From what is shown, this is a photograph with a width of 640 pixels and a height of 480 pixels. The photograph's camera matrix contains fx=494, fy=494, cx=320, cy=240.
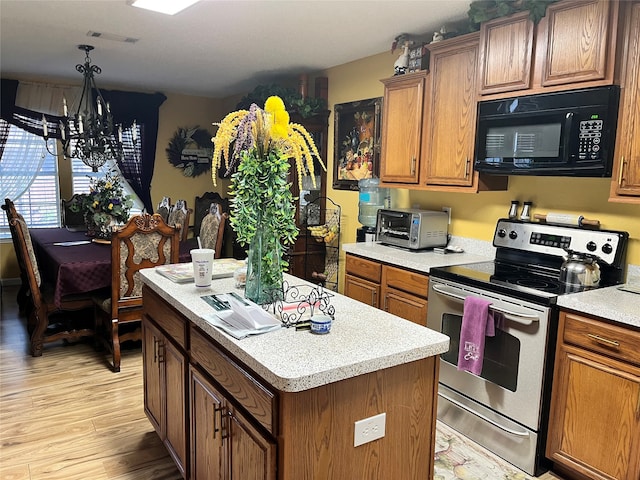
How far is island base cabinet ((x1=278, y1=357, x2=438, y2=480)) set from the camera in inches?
52.7

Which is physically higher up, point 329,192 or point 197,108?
point 197,108

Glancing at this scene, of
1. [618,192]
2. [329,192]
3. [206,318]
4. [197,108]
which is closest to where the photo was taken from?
[206,318]

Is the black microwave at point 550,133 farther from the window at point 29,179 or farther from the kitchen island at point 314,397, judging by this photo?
the window at point 29,179

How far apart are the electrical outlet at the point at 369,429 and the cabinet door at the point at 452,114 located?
2.03m

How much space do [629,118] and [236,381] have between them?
83.8 inches

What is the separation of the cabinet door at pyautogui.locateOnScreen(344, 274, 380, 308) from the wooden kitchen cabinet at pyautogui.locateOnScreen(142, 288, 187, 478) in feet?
5.01

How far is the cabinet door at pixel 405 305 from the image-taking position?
3014 millimetres

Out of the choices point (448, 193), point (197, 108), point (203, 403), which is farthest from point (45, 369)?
point (197, 108)

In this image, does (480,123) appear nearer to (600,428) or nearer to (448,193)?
(448,193)

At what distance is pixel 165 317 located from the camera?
7.30ft

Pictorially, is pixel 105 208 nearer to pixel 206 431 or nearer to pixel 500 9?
pixel 206 431

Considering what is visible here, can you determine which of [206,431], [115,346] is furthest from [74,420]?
[206,431]

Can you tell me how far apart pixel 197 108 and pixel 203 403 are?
18.5 feet

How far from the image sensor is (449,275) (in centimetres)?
279
